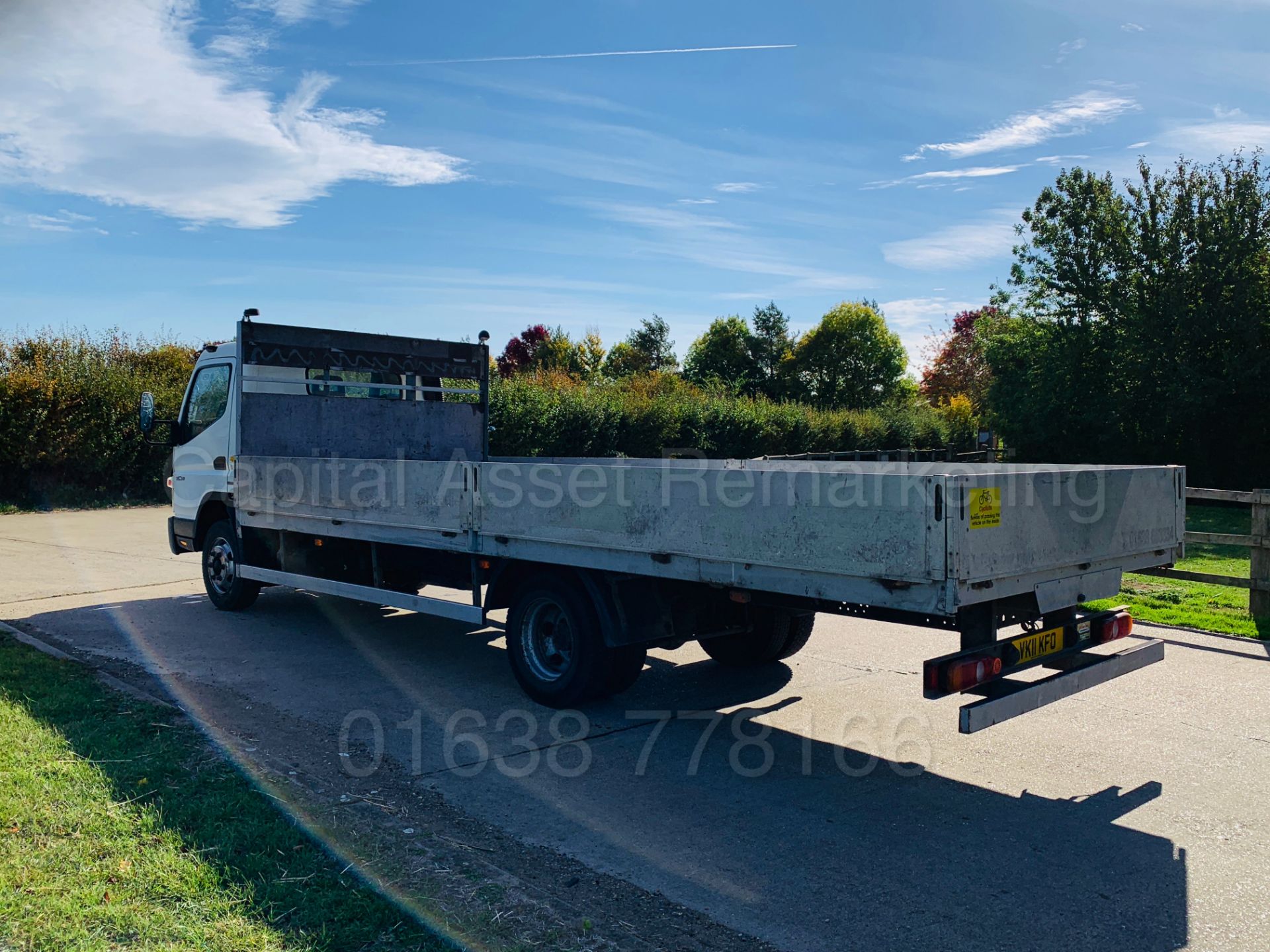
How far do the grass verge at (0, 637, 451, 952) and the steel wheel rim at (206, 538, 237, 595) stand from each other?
4095 mm

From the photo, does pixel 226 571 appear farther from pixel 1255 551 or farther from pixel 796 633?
pixel 1255 551

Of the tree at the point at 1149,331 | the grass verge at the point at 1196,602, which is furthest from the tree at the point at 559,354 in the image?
the grass verge at the point at 1196,602

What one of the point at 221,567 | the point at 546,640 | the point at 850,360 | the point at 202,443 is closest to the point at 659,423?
the point at 202,443

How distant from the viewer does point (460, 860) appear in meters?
4.19

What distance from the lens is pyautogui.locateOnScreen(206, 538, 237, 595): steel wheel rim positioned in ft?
32.5

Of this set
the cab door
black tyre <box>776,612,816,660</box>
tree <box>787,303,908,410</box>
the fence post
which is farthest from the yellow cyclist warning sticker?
tree <box>787,303,908,410</box>

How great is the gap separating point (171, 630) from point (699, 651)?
4845 millimetres

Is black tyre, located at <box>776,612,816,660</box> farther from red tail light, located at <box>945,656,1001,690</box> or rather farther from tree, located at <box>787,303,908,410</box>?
tree, located at <box>787,303,908,410</box>

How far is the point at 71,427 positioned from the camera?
22.0 m

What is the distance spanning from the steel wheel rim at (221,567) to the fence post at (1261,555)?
965 centimetres

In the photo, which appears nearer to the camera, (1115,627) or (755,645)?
(1115,627)

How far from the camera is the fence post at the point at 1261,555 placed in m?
9.06

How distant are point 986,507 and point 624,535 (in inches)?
83.3

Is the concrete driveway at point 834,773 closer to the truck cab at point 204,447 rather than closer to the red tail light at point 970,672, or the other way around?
the red tail light at point 970,672
